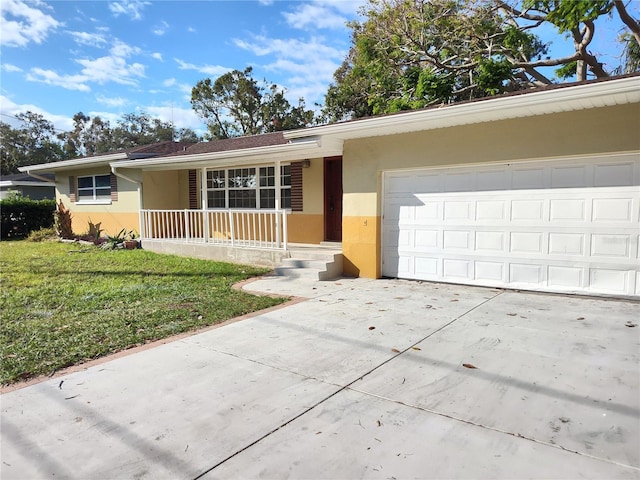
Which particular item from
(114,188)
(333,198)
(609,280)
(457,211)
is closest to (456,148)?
(457,211)

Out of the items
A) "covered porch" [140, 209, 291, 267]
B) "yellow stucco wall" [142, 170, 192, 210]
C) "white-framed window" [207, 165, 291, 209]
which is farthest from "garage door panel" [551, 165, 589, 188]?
"yellow stucco wall" [142, 170, 192, 210]

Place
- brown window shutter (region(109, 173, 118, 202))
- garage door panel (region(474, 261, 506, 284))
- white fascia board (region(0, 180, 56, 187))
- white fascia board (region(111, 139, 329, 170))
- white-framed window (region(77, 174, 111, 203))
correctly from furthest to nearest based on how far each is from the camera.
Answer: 1. white fascia board (region(0, 180, 56, 187))
2. white-framed window (region(77, 174, 111, 203))
3. brown window shutter (region(109, 173, 118, 202))
4. white fascia board (region(111, 139, 329, 170))
5. garage door panel (region(474, 261, 506, 284))

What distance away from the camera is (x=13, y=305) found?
20.0ft

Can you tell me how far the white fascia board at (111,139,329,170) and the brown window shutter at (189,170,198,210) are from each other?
1115 mm

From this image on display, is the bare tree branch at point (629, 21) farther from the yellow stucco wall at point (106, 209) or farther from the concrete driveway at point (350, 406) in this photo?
the yellow stucco wall at point (106, 209)

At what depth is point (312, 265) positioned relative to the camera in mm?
8438

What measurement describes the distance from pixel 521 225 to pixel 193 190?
10367 millimetres

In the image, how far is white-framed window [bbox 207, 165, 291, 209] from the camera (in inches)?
436

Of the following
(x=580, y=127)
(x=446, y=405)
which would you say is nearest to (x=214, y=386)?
(x=446, y=405)

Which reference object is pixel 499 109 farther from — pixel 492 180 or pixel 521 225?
pixel 521 225

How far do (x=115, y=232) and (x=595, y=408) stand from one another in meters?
15.2

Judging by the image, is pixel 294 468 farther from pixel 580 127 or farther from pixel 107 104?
pixel 107 104

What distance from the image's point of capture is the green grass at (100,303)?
13.9 ft

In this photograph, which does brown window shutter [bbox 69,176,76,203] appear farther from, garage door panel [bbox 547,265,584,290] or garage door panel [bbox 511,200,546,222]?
garage door panel [bbox 547,265,584,290]
